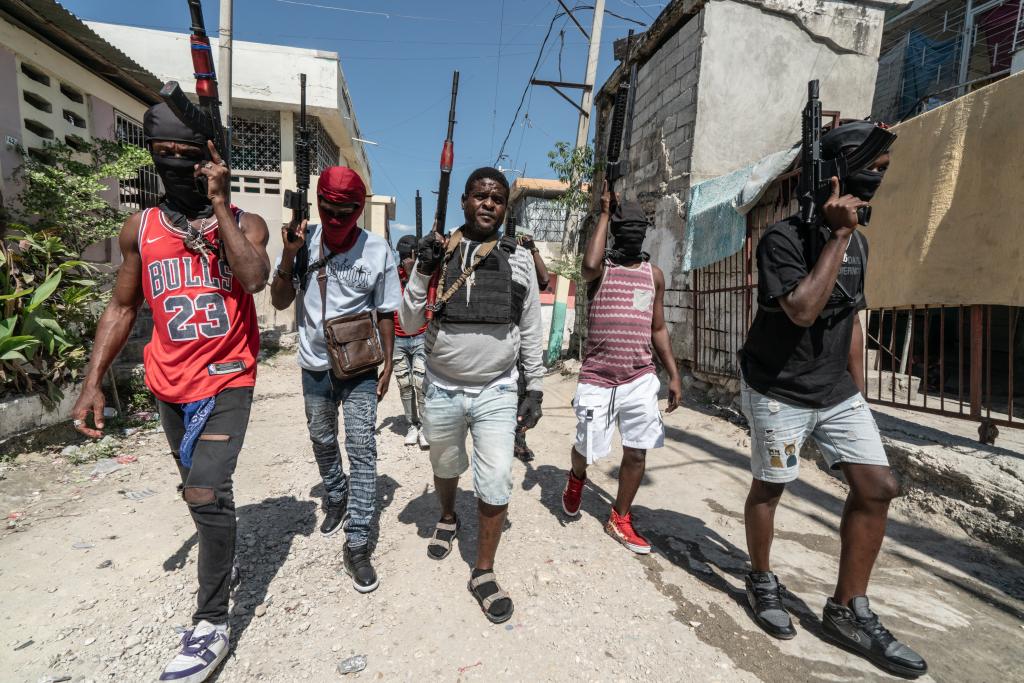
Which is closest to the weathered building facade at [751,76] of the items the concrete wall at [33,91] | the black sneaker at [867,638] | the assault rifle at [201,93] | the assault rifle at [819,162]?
the assault rifle at [819,162]

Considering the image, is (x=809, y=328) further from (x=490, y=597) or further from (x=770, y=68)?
(x=770, y=68)

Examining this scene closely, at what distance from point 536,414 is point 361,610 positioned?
1.24 metres

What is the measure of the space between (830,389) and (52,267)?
19.3 ft

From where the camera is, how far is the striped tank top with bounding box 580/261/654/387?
293cm

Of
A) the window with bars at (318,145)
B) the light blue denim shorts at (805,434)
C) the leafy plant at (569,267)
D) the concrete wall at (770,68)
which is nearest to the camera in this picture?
the light blue denim shorts at (805,434)

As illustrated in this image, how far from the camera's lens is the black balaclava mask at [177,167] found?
6.18ft

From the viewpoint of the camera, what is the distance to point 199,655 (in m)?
1.84

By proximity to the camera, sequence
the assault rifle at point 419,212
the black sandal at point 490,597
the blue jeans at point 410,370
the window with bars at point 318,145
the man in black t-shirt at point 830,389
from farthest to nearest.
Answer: the window with bars at point 318,145 < the blue jeans at point 410,370 < the assault rifle at point 419,212 < the black sandal at point 490,597 < the man in black t-shirt at point 830,389

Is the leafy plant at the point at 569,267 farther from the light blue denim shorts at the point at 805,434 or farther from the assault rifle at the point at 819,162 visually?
the light blue denim shorts at the point at 805,434

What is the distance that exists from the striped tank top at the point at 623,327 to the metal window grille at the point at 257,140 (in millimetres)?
11579

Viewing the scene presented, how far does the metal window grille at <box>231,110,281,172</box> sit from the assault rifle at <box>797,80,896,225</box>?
12353 mm

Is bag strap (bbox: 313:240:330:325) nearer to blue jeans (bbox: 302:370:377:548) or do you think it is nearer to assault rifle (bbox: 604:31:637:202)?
blue jeans (bbox: 302:370:377:548)

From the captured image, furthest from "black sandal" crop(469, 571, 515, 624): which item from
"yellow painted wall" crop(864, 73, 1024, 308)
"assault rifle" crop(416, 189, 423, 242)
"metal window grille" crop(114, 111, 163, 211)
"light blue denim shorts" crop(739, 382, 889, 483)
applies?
"metal window grille" crop(114, 111, 163, 211)

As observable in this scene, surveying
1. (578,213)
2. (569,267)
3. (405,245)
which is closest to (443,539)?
(405,245)
